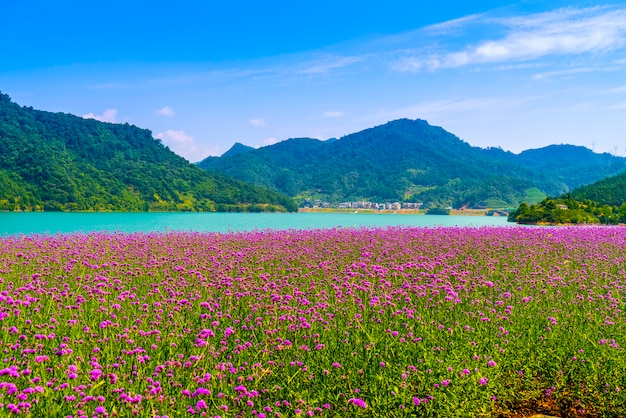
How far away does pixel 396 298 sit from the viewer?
699 centimetres

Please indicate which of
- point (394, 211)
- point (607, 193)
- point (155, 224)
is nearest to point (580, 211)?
point (607, 193)

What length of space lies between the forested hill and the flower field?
104002mm

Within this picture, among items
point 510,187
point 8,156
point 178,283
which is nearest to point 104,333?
point 178,283

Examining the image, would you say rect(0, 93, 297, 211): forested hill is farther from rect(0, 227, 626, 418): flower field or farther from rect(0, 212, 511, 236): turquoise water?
rect(0, 227, 626, 418): flower field

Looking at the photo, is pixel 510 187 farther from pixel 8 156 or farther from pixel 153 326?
pixel 153 326

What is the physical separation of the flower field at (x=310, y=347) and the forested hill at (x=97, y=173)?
4095 inches

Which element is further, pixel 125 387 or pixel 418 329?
pixel 418 329

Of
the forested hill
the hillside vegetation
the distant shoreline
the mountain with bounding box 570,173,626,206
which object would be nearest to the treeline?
the hillside vegetation

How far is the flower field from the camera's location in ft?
13.6

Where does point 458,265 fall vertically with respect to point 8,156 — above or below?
below

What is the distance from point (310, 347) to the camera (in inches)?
211

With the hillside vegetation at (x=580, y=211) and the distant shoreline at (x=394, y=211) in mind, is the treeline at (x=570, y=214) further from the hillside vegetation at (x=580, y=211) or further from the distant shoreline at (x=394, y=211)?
the distant shoreline at (x=394, y=211)

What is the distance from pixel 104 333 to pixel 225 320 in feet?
4.59

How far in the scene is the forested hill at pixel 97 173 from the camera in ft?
353
